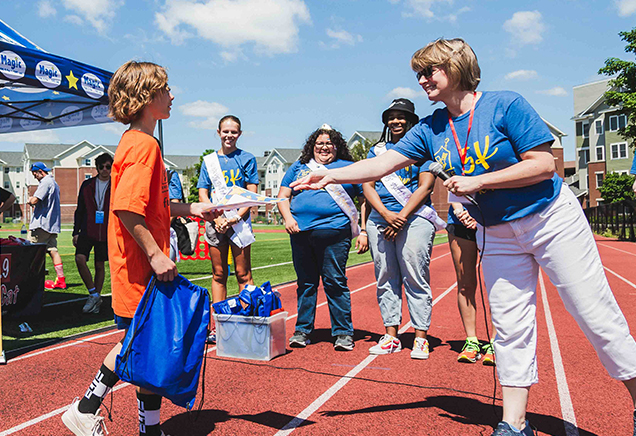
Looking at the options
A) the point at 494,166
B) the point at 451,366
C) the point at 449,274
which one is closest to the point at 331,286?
the point at 451,366

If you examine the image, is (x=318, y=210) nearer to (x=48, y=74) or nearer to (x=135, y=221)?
(x=135, y=221)

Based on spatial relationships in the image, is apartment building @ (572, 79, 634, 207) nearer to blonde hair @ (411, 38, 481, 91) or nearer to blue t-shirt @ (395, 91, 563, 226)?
blonde hair @ (411, 38, 481, 91)

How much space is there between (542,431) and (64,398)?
3.12m

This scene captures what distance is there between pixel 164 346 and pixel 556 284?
1.97 metres

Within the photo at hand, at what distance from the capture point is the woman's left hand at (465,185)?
8.14 feet

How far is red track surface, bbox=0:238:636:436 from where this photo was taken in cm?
314

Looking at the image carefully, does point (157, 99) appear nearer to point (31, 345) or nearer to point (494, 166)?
point (494, 166)

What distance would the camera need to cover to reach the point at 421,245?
15.7 feet

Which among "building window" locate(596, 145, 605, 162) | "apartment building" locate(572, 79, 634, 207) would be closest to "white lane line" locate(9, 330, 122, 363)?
"apartment building" locate(572, 79, 634, 207)

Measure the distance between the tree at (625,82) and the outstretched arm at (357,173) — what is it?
29.6 m

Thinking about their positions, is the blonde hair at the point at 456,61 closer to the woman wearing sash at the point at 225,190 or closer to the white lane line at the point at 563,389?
the white lane line at the point at 563,389

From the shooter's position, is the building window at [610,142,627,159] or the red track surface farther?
the building window at [610,142,627,159]

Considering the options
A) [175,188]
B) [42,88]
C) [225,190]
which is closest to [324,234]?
[225,190]

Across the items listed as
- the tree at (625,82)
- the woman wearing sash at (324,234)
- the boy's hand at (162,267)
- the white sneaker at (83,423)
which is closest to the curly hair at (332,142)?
the woman wearing sash at (324,234)
